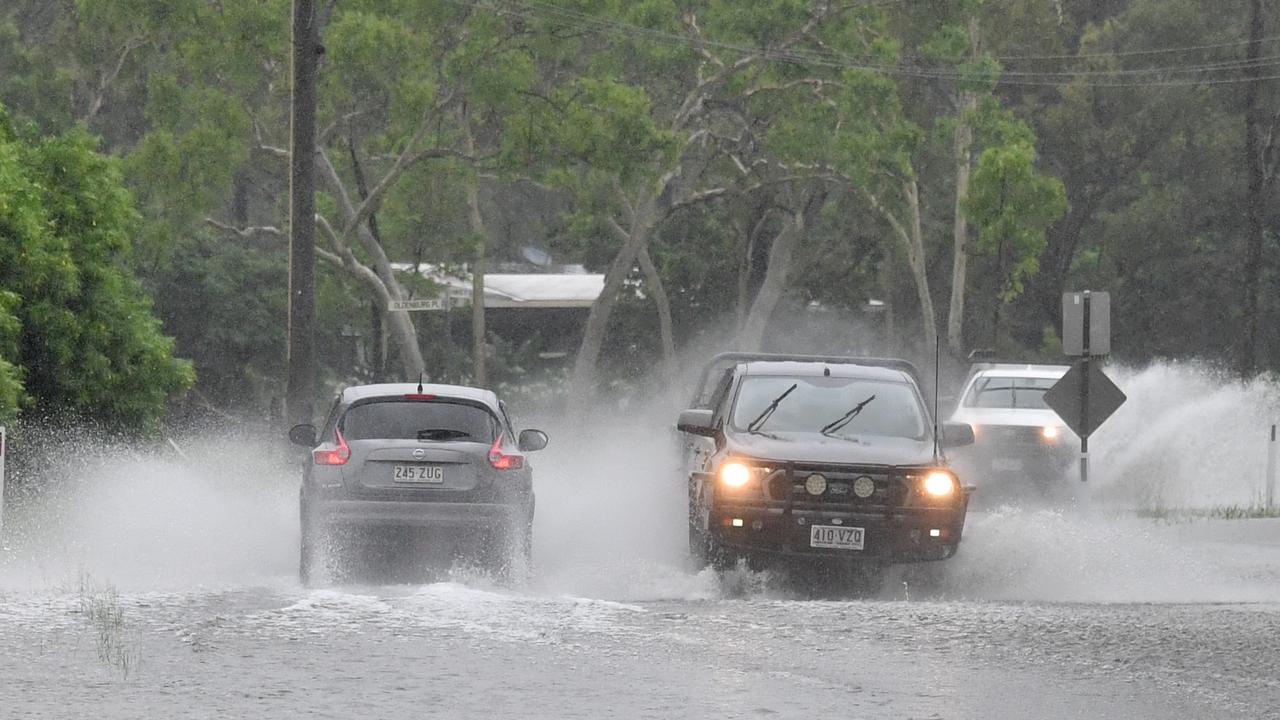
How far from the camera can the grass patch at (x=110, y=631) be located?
10789 mm

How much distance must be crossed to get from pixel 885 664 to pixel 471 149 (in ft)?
105

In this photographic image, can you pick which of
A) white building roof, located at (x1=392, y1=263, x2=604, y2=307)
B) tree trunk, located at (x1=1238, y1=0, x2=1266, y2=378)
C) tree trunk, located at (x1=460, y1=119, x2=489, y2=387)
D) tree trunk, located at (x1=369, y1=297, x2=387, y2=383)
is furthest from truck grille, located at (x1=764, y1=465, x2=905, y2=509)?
white building roof, located at (x1=392, y1=263, x2=604, y2=307)

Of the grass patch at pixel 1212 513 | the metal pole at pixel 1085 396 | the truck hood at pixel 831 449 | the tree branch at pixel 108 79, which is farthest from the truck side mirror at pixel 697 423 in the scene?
the tree branch at pixel 108 79

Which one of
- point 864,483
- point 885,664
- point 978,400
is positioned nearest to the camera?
point 885,664

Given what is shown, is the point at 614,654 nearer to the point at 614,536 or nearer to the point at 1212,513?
the point at 614,536

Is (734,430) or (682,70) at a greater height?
(682,70)

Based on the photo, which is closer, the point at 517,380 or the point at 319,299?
the point at 319,299

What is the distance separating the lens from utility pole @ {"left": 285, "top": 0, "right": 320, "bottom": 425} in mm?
23125

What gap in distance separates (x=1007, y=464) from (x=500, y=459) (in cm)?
1139

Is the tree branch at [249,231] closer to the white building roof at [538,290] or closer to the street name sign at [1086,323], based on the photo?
the street name sign at [1086,323]

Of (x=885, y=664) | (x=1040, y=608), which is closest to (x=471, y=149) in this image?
(x=1040, y=608)

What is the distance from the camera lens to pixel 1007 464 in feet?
85.1

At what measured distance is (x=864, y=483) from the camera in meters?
15.6

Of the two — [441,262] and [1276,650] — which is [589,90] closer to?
[441,262]
